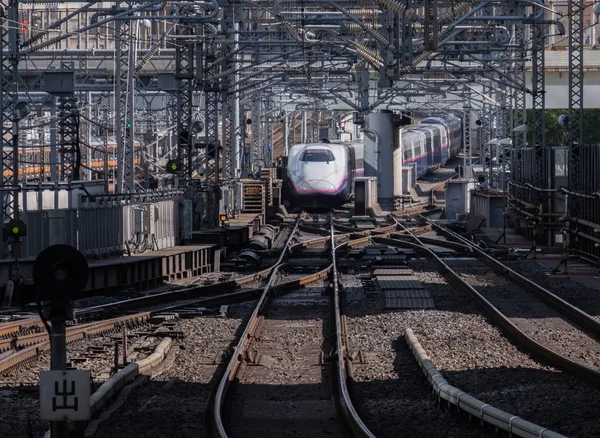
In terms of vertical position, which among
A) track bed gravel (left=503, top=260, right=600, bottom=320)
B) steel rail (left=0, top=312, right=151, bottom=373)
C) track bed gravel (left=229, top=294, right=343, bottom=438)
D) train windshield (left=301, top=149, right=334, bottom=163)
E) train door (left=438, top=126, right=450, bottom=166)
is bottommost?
track bed gravel (left=503, top=260, right=600, bottom=320)

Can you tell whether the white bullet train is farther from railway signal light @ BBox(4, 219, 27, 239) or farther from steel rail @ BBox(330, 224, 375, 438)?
steel rail @ BBox(330, 224, 375, 438)

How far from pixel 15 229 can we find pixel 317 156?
30340 mm

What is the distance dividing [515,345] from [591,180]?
45.2 ft

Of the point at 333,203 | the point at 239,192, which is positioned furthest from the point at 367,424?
the point at 333,203

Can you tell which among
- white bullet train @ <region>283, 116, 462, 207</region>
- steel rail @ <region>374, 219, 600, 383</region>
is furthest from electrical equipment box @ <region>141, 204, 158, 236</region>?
white bullet train @ <region>283, 116, 462, 207</region>

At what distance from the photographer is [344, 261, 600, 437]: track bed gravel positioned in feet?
33.5

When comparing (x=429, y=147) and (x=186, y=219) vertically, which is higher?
(x=429, y=147)

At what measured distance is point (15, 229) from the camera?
20.9m

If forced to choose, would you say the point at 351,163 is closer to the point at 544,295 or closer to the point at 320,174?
the point at 320,174

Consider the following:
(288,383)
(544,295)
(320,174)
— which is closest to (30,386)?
(288,383)

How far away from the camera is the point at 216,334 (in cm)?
1661

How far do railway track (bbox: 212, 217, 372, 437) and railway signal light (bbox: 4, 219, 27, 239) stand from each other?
4.60 m

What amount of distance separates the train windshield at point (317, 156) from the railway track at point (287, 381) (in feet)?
103

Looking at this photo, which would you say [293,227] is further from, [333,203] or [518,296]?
[518,296]
